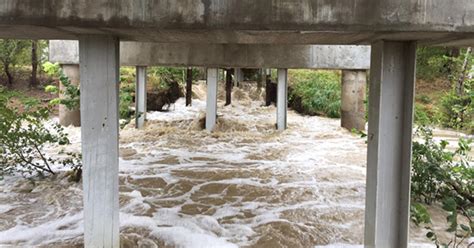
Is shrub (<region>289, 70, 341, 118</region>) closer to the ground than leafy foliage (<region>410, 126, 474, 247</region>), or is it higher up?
higher up

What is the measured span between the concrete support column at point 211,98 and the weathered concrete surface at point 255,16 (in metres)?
11.1

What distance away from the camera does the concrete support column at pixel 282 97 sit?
15.0 meters

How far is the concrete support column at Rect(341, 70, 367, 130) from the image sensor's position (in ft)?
45.3

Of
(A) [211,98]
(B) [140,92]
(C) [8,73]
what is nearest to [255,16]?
(A) [211,98]

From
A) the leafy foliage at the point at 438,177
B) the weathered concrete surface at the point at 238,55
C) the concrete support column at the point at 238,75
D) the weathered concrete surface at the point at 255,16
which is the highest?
the concrete support column at the point at 238,75

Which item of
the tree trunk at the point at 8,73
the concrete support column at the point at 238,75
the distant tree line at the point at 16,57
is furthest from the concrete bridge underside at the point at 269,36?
the concrete support column at the point at 238,75

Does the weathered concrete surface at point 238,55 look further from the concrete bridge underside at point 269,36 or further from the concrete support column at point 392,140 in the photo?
the concrete support column at point 392,140

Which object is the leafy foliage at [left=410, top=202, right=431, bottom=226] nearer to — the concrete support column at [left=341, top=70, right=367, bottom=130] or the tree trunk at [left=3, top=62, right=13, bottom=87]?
the concrete support column at [left=341, top=70, right=367, bottom=130]

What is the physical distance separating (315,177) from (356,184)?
0.91 m

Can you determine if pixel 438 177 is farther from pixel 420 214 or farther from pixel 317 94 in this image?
pixel 317 94

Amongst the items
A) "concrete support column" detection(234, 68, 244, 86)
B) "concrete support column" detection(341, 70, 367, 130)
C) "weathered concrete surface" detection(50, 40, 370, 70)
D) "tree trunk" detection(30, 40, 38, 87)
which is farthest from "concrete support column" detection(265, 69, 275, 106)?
"tree trunk" detection(30, 40, 38, 87)

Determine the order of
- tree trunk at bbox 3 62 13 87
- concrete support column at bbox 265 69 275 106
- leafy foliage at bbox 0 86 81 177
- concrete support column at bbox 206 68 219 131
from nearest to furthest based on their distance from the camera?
leafy foliage at bbox 0 86 81 177, concrete support column at bbox 206 68 219 131, tree trunk at bbox 3 62 13 87, concrete support column at bbox 265 69 275 106

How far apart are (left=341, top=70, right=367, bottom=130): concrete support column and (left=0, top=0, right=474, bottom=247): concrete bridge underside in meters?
9.79

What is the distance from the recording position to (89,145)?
13.6ft
